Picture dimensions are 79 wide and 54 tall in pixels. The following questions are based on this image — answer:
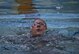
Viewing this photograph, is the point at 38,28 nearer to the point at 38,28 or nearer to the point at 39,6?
the point at 38,28

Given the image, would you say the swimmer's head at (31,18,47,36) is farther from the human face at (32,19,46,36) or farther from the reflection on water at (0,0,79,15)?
the reflection on water at (0,0,79,15)

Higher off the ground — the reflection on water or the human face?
the reflection on water

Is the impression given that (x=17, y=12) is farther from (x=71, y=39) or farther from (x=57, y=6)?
(x=71, y=39)

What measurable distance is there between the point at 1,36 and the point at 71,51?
4.46 ft

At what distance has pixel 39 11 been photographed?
656cm

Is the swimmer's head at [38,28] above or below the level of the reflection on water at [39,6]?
below

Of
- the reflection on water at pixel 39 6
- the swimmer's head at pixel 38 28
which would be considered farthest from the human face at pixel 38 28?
the reflection on water at pixel 39 6

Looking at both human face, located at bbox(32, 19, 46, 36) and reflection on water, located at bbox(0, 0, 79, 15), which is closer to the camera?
human face, located at bbox(32, 19, 46, 36)

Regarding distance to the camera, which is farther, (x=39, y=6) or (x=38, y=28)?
(x=39, y=6)

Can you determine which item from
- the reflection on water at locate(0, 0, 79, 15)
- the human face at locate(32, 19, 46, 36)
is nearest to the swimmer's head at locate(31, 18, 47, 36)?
the human face at locate(32, 19, 46, 36)

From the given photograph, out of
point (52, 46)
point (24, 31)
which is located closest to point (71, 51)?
point (52, 46)

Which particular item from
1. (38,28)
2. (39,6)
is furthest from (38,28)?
(39,6)

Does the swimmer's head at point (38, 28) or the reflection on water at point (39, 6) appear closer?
the swimmer's head at point (38, 28)

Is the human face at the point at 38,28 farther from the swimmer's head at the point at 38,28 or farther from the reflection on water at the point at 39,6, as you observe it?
the reflection on water at the point at 39,6
